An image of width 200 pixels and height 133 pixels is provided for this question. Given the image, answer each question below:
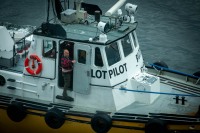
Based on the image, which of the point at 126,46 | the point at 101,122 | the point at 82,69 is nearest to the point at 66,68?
the point at 82,69

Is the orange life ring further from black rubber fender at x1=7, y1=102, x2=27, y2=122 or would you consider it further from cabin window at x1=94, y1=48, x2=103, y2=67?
cabin window at x1=94, y1=48, x2=103, y2=67

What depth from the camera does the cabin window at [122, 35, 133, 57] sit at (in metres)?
12.3

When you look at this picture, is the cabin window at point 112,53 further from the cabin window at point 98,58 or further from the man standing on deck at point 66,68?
the man standing on deck at point 66,68

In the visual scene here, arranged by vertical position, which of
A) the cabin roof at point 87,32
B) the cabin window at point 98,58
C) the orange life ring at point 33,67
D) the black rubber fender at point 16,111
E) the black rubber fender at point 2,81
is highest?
the cabin roof at point 87,32

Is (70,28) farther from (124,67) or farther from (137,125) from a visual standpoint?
(137,125)

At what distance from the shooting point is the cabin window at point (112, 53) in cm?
1176

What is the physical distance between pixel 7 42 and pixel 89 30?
330 cm

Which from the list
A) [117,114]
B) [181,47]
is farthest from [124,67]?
[181,47]

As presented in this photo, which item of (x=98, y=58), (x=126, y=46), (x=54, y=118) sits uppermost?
(x=126, y=46)

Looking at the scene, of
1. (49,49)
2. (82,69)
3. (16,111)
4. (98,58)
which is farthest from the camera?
(16,111)

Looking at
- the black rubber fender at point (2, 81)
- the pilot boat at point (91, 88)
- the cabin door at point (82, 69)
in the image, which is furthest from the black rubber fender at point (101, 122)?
the black rubber fender at point (2, 81)

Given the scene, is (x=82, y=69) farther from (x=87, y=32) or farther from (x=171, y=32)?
(x=171, y=32)

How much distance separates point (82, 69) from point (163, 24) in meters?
13.7

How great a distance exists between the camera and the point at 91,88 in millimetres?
11945
